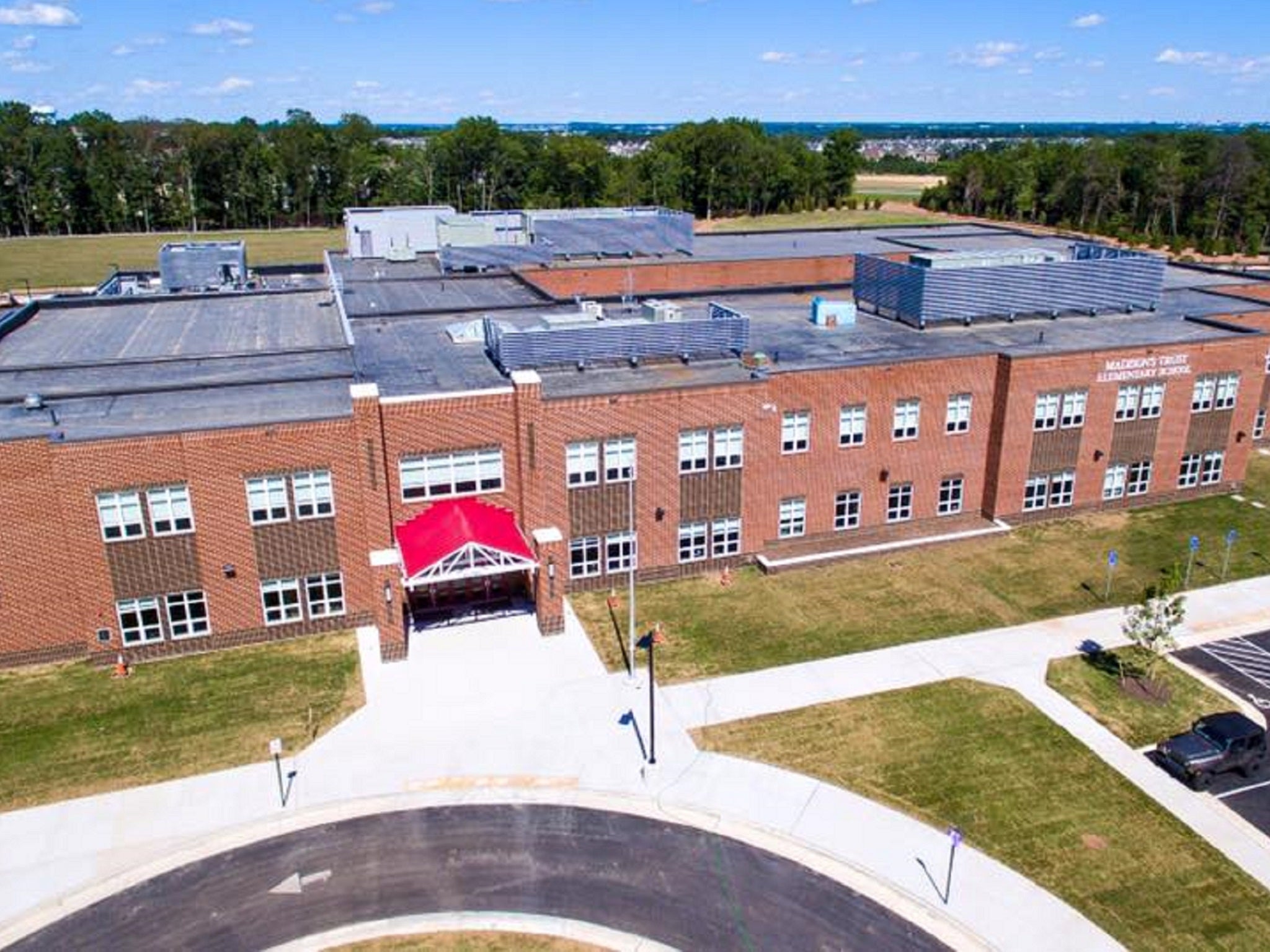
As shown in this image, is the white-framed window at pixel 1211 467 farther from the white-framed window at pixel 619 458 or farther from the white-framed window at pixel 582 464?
the white-framed window at pixel 582 464

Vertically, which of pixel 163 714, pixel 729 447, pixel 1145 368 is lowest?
pixel 163 714

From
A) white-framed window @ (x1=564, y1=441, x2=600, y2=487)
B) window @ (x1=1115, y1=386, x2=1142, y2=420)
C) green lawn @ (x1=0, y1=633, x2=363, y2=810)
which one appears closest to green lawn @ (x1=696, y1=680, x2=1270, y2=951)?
white-framed window @ (x1=564, y1=441, x2=600, y2=487)

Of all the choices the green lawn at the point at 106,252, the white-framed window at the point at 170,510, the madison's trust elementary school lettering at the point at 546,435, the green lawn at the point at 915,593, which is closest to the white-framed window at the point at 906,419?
the madison's trust elementary school lettering at the point at 546,435

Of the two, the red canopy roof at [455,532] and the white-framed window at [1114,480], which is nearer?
the red canopy roof at [455,532]

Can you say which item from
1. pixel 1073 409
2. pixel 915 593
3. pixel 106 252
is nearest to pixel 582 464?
pixel 915 593

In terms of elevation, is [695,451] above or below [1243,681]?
above

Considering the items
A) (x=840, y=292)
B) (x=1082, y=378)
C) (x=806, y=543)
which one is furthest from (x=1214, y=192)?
(x=806, y=543)

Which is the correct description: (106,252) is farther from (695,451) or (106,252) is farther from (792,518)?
(792,518)

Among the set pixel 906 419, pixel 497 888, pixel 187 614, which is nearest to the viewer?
pixel 497 888
